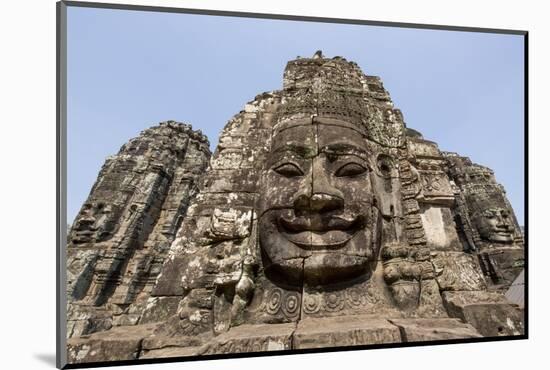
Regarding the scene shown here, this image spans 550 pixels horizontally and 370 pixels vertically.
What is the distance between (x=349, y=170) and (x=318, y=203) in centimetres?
66

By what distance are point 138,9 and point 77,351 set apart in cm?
349

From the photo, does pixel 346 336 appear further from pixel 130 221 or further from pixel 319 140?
pixel 130 221

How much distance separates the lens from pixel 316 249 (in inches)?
156

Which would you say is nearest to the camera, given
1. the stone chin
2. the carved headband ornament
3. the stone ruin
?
the stone ruin

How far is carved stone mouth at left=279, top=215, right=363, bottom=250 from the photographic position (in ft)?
13.0

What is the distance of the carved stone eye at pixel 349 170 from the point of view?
4.33 m

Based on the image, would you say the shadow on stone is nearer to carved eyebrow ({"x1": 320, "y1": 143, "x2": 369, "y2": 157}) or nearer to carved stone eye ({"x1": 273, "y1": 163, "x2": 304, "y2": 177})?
carved stone eye ({"x1": 273, "y1": 163, "x2": 304, "y2": 177})

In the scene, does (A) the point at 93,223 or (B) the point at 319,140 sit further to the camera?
(A) the point at 93,223

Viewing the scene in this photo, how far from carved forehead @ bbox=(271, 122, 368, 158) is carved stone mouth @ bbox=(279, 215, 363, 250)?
837 mm

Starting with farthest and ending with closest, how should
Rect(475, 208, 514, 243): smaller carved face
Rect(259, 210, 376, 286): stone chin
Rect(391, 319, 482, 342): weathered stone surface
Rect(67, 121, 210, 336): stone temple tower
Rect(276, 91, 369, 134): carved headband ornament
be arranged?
Rect(475, 208, 514, 243): smaller carved face
Rect(67, 121, 210, 336): stone temple tower
Rect(276, 91, 369, 134): carved headband ornament
Rect(259, 210, 376, 286): stone chin
Rect(391, 319, 482, 342): weathered stone surface

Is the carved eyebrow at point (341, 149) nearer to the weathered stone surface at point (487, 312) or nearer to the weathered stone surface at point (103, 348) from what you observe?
the weathered stone surface at point (487, 312)

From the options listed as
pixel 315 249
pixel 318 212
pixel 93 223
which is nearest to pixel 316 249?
pixel 315 249

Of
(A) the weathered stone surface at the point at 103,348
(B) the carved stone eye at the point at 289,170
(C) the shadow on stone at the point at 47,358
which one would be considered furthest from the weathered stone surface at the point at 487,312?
(C) the shadow on stone at the point at 47,358

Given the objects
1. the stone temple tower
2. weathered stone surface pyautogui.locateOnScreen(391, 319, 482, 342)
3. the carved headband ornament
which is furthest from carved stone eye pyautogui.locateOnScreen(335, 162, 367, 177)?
the stone temple tower
